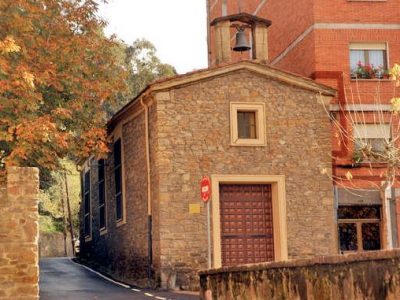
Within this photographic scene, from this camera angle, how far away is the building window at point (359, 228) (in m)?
24.3

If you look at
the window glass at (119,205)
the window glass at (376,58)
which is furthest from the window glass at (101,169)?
the window glass at (376,58)

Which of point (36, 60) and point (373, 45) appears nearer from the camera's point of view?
point (36, 60)

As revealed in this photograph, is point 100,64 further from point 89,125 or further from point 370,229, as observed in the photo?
point 370,229

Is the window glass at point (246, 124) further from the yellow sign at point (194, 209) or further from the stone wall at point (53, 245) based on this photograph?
the stone wall at point (53, 245)

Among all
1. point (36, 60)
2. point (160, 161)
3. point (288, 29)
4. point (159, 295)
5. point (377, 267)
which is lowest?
point (159, 295)

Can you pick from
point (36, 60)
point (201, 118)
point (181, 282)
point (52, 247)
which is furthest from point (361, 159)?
point (52, 247)

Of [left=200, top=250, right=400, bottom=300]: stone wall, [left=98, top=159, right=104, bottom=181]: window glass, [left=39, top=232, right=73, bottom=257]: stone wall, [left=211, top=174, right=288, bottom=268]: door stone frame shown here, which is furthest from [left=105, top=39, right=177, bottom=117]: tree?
[left=200, top=250, right=400, bottom=300]: stone wall

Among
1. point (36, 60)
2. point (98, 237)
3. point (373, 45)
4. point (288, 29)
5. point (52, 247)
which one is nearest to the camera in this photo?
point (36, 60)

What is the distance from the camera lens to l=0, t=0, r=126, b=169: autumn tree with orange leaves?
815 inches

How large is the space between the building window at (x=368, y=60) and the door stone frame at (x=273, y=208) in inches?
220

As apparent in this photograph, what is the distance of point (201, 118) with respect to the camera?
21.7 metres

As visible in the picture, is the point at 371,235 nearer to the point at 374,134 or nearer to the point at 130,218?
the point at 374,134

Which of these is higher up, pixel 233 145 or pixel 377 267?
pixel 233 145

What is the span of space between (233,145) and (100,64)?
554cm
